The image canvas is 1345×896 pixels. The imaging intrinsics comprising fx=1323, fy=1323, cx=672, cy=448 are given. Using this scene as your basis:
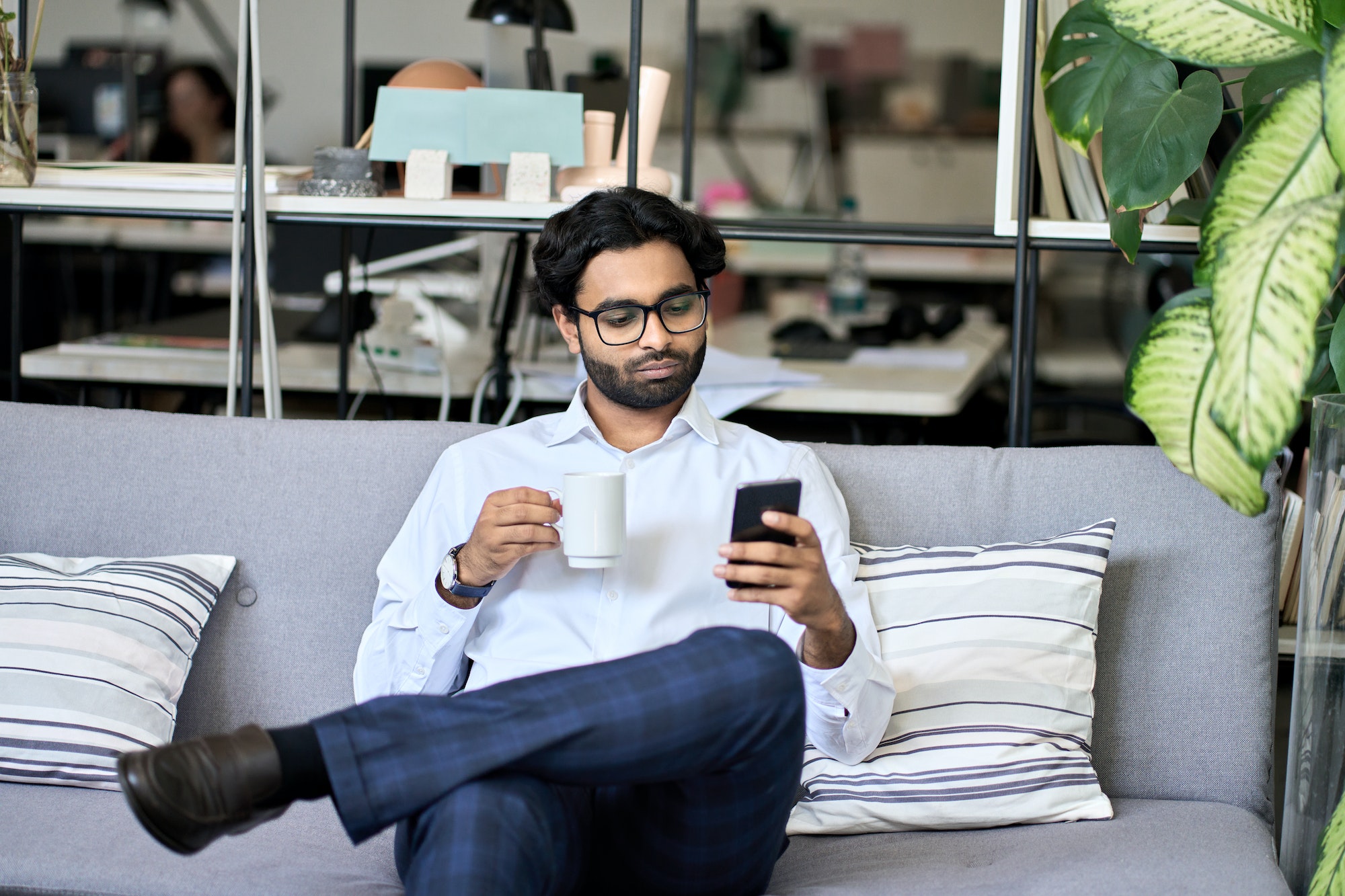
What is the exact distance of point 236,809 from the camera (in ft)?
3.93

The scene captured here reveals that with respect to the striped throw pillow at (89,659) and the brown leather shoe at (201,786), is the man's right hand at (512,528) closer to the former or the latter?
the brown leather shoe at (201,786)

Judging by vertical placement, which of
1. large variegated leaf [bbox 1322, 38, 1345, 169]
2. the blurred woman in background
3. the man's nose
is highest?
the blurred woman in background

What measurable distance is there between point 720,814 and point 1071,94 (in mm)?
1053

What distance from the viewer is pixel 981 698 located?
1.63 metres

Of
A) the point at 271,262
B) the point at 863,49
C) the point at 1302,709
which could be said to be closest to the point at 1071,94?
the point at 1302,709

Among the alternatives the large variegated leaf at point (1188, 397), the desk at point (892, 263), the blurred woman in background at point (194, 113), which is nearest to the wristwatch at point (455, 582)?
the large variegated leaf at point (1188, 397)

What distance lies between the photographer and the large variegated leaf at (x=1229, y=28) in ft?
4.87

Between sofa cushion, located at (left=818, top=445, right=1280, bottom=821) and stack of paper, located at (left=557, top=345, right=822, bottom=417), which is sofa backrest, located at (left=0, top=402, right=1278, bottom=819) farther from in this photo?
stack of paper, located at (left=557, top=345, right=822, bottom=417)

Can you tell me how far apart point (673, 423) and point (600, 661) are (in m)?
0.36

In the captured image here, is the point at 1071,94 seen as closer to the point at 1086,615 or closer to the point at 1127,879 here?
the point at 1086,615

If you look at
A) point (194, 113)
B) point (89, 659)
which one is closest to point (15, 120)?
point (89, 659)

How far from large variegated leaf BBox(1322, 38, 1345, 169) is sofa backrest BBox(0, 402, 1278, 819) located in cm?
62

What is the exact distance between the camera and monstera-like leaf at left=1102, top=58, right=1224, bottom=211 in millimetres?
1657

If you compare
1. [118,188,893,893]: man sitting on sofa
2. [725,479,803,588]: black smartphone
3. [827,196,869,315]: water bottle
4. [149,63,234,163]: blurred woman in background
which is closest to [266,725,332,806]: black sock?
[118,188,893,893]: man sitting on sofa
